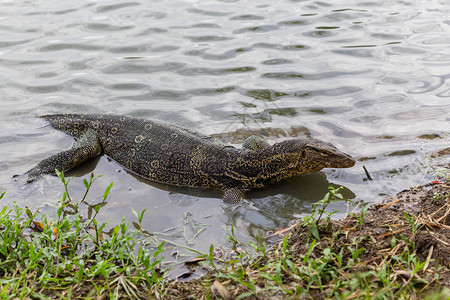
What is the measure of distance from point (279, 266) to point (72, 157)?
15.7 feet

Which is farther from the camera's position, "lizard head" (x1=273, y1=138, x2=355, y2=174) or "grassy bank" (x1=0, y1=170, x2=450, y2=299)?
"lizard head" (x1=273, y1=138, x2=355, y2=174)

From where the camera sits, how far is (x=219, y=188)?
719cm

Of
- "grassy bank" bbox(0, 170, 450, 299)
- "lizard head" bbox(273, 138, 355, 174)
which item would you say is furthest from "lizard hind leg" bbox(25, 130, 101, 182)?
"lizard head" bbox(273, 138, 355, 174)

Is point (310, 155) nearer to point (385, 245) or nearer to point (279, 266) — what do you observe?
point (385, 245)

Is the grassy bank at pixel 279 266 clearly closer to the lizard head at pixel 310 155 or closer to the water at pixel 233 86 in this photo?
the water at pixel 233 86

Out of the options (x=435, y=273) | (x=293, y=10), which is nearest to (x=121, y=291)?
(x=435, y=273)

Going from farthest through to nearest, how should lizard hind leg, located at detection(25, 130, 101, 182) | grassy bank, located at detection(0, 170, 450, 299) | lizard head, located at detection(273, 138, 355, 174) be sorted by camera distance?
lizard hind leg, located at detection(25, 130, 101, 182), lizard head, located at detection(273, 138, 355, 174), grassy bank, located at detection(0, 170, 450, 299)

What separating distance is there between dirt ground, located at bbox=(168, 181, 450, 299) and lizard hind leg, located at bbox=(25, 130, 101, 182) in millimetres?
3910

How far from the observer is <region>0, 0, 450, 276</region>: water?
6832mm

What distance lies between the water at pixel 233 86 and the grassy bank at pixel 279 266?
1.11 m

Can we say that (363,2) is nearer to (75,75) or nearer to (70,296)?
(75,75)

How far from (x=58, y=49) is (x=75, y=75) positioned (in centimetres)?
172

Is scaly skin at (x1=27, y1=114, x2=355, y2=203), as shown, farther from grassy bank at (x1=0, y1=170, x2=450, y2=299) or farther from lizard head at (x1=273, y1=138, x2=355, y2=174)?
grassy bank at (x1=0, y1=170, x2=450, y2=299)

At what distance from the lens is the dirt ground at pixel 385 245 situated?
13.3ft
